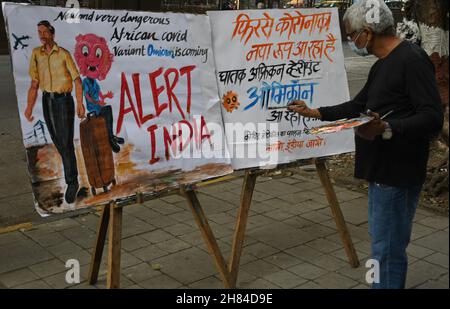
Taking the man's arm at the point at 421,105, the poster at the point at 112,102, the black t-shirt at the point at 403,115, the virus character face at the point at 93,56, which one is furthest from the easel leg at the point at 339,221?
the virus character face at the point at 93,56

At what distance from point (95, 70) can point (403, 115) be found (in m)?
1.71

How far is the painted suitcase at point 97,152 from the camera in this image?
3126mm

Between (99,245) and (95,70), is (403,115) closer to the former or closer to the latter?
(95,70)

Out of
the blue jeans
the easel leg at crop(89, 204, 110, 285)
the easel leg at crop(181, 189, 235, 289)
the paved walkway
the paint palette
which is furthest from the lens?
the paved walkway

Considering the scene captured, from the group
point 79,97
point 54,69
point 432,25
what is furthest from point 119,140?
point 432,25

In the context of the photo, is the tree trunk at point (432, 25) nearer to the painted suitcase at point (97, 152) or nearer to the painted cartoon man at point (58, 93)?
the painted suitcase at point (97, 152)

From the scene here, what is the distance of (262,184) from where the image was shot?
6016mm

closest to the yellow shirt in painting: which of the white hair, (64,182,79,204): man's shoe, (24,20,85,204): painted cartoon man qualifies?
(24,20,85,204): painted cartoon man

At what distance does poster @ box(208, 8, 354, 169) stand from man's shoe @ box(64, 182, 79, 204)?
1091mm

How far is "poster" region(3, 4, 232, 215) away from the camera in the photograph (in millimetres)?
2965

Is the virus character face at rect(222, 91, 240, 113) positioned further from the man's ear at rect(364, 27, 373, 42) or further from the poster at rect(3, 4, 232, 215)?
the man's ear at rect(364, 27, 373, 42)

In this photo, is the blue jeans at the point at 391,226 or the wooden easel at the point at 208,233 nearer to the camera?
the blue jeans at the point at 391,226

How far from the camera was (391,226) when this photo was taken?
2900 mm
